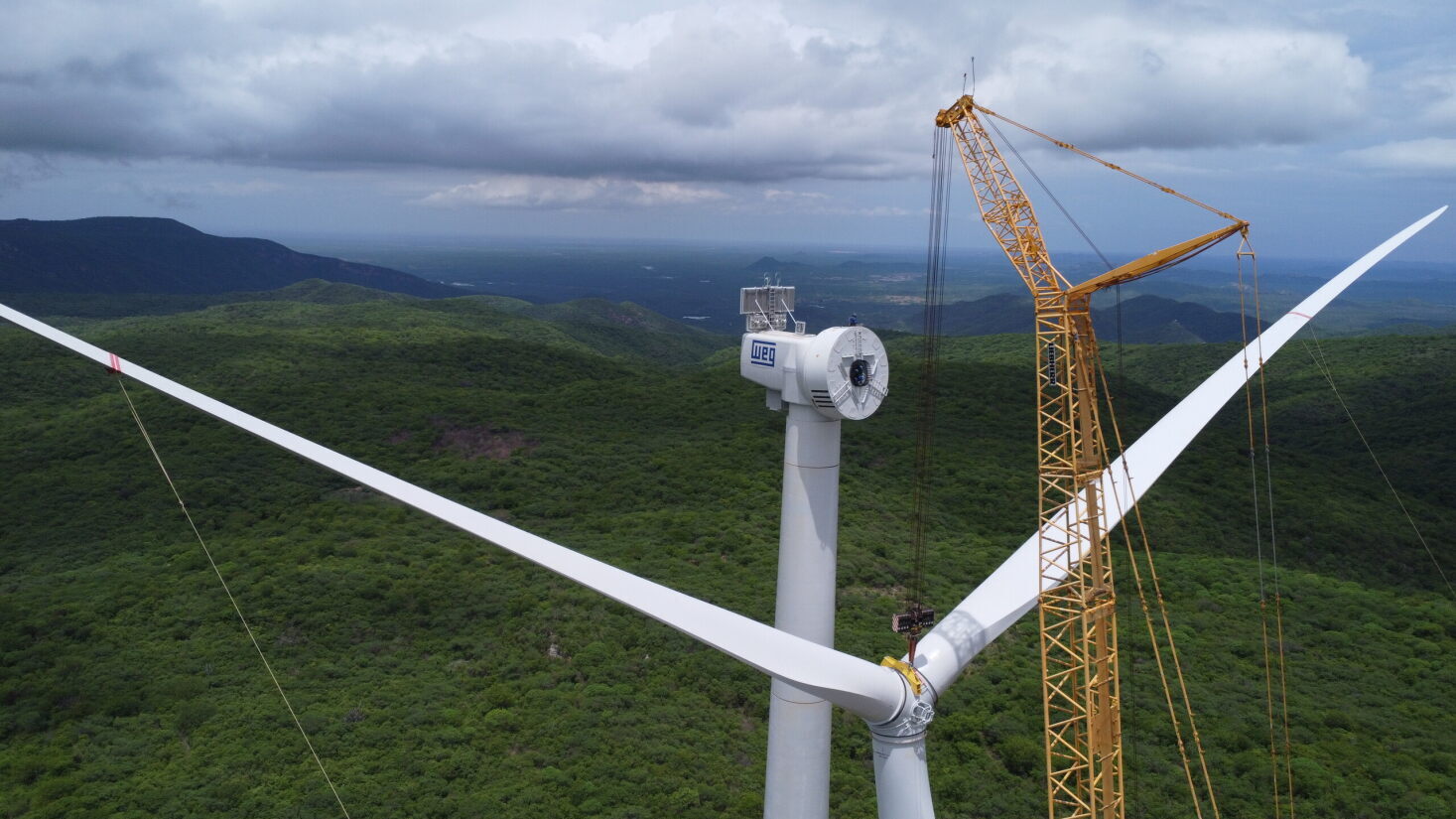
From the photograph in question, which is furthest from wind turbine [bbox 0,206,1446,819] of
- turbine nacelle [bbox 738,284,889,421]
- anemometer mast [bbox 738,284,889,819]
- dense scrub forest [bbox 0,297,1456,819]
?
dense scrub forest [bbox 0,297,1456,819]

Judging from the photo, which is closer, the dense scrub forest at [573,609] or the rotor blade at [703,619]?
the rotor blade at [703,619]

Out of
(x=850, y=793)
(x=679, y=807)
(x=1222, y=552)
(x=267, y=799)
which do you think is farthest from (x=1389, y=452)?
(x=267, y=799)

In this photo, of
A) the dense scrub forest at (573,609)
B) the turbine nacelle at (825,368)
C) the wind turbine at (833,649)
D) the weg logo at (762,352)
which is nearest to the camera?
the wind turbine at (833,649)

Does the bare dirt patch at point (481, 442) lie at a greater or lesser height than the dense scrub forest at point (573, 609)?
greater

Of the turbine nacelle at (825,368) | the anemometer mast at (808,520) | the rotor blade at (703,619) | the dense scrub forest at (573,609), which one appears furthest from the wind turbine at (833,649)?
the dense scrub forest at (573,609)

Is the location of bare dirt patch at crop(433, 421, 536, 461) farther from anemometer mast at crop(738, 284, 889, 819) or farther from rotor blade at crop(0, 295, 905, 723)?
rotor blade at crop(0, 295, 905, 723)

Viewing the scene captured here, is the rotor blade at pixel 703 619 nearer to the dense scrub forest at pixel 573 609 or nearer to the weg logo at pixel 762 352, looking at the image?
the weg logo at pixel 762 352

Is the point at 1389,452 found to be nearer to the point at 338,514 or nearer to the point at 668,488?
the point at 668,488
